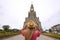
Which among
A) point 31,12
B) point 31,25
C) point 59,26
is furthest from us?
point 59,26

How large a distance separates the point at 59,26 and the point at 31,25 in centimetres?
12393

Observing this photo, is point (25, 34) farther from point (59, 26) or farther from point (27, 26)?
point (59, 26)

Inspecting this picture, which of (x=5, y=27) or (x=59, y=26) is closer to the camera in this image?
(x=5, y=27)

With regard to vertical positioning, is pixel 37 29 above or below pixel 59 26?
below

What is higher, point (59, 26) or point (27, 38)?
point (59, 26)

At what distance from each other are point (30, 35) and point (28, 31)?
0.37 feet

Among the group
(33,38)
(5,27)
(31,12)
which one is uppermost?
(31,12)

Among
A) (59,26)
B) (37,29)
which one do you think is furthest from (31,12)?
(37,29)

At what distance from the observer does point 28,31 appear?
5176mm

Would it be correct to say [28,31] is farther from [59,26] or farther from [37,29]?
[59,26]

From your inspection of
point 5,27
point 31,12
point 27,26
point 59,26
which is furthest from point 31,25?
point 59,26

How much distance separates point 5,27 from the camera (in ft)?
323

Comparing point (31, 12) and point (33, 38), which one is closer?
point (33, 38)

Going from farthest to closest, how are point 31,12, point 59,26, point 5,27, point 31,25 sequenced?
point 59,26, point 31,12, point 5,27, point 31,25
